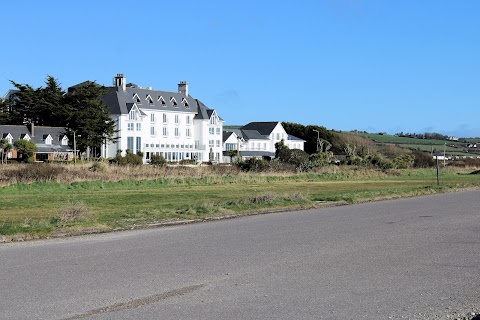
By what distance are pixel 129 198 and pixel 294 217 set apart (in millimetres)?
10814

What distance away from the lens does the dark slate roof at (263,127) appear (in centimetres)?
13250

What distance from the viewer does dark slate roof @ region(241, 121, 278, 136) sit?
435ft

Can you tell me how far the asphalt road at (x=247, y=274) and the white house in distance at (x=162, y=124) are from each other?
81650 millimetres

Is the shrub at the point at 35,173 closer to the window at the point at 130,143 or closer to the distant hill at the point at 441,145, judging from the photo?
the window at the point at 130,143

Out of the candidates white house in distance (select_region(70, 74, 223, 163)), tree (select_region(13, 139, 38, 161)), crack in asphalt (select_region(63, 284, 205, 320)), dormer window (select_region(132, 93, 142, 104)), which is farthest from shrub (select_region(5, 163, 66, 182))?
dormer window (select_region(132, 93, 142, 104))

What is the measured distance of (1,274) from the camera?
11055mm

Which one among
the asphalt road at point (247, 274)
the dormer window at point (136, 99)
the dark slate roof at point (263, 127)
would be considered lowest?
the asphalt road at point (247, 274)

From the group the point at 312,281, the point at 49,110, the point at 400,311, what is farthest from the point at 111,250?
the point at 49,110

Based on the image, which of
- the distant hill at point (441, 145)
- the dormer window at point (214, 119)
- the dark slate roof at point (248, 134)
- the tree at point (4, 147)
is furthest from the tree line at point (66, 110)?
the distant hill at point (441, 145)

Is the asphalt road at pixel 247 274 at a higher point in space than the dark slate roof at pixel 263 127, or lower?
lower

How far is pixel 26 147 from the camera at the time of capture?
83.5 metres

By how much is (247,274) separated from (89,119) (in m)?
79.9

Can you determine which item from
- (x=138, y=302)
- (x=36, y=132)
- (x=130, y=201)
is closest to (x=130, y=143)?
(x=36, y=132)

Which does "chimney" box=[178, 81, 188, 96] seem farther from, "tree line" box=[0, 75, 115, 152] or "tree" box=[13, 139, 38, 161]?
"tree" box=[13, 139, 38, 161]
